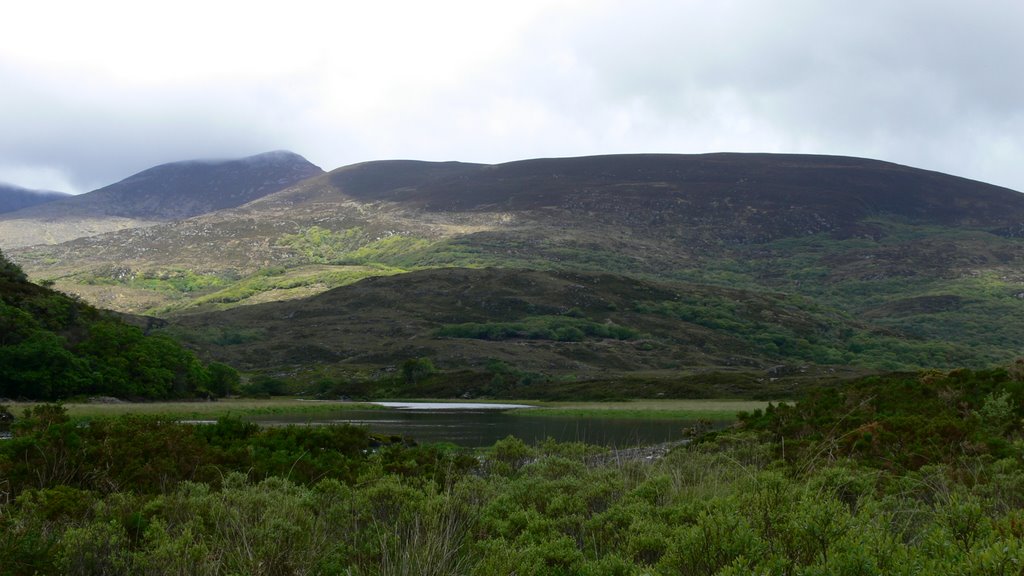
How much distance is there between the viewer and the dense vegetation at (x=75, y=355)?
1919 inches

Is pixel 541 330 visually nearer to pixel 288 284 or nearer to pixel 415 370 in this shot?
pixel 415 370

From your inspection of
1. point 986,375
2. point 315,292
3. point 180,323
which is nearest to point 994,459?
point 986,375

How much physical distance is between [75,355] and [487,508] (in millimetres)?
53591

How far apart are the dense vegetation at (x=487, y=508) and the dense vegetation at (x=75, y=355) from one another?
4054cm

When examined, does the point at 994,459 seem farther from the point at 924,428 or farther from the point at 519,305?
the point at 519,305

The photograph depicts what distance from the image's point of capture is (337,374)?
101875 millimetres

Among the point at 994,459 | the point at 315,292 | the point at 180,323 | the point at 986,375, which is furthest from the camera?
the point at 315,292

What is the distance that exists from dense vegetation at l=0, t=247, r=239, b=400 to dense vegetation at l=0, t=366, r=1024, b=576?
4054 cm

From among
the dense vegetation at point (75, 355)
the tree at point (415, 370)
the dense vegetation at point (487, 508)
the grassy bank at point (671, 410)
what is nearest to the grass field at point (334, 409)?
the grassy bank at point (671, 410)

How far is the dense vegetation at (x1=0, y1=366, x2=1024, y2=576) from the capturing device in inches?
242

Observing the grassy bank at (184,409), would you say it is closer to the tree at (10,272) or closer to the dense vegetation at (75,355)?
the dense vegetation at (75,355)

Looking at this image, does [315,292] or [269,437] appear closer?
[269,437]

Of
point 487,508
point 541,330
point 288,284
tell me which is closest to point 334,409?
point 487,508

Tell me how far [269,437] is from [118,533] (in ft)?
25.4
